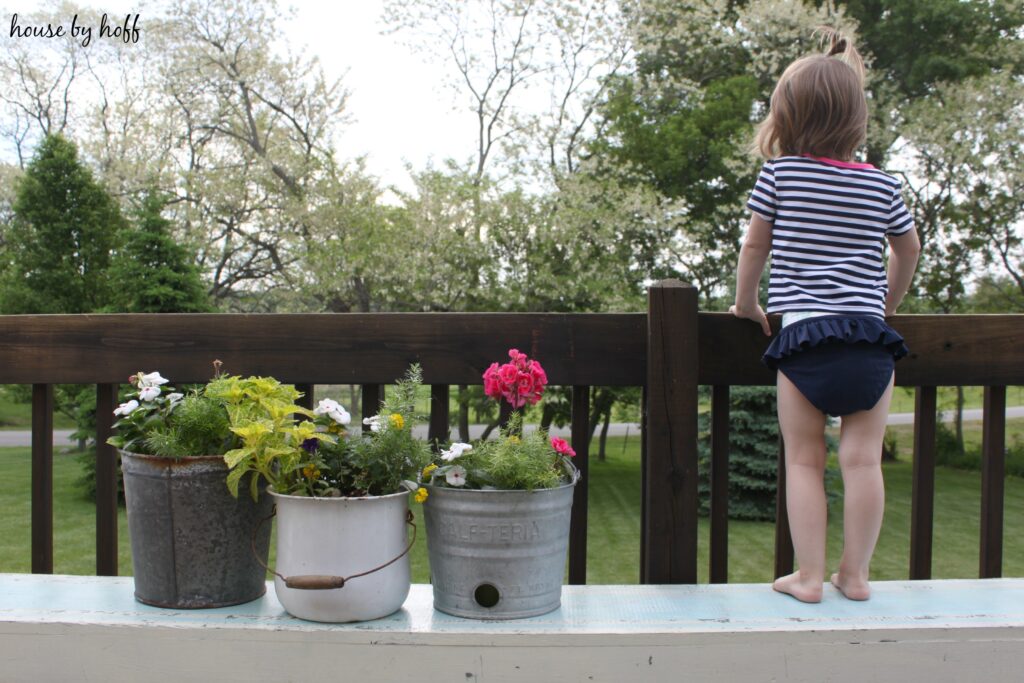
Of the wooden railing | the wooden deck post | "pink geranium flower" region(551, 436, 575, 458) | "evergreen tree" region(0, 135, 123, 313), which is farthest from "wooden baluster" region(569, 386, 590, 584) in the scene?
"evergreen tree" region(0, 135, 123, 313)

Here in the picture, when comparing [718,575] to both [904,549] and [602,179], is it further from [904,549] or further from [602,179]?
[602,179]

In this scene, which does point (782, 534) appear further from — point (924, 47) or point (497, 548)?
point (924, 47)

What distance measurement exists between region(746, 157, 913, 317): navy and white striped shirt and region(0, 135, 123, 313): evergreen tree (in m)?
10.1

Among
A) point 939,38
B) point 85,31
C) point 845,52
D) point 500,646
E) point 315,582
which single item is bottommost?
point 500,646

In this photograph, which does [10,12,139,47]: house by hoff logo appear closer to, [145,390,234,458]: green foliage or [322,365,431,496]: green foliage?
[145,390,234,458]: green foliage

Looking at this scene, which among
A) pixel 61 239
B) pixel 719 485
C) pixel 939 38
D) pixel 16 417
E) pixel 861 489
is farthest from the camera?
pixel 16 417

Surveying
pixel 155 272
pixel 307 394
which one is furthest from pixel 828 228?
pixel 155 272

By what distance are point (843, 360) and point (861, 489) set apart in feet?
0.88

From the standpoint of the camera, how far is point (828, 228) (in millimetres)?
1626

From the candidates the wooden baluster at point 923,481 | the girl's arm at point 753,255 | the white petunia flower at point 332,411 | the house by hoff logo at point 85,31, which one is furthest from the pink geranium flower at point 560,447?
the house by hoff logo at point 85,31

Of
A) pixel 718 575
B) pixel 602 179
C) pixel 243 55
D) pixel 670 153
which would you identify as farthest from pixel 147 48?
pixel 718 575

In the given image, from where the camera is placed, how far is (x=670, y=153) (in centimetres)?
1195

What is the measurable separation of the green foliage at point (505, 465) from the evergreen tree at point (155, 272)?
677 cm

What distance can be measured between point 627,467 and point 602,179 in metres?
4.19
